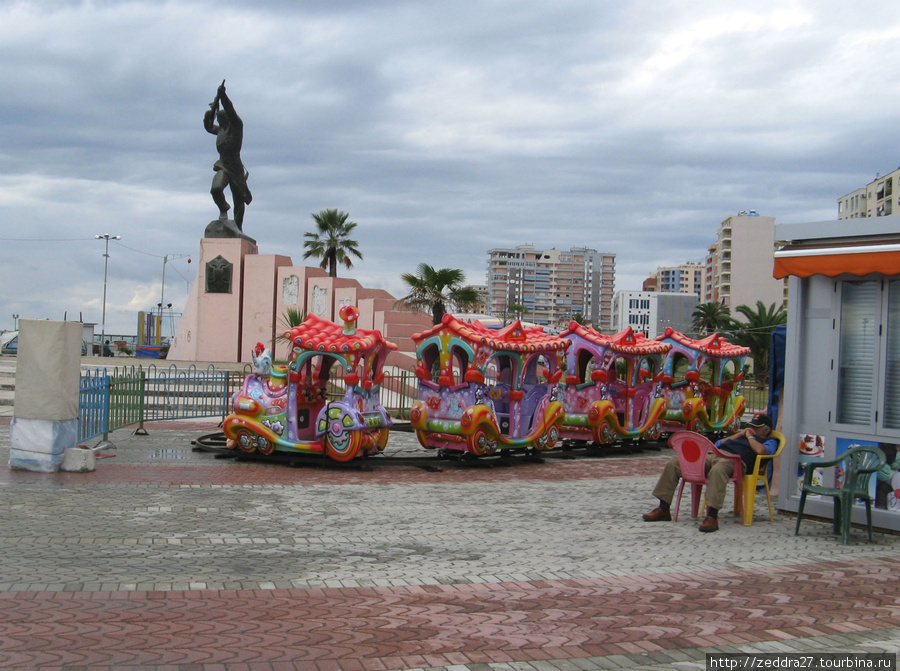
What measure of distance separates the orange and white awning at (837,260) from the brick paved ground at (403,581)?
8.62 ft

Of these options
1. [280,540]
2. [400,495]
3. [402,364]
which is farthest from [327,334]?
[402,364]

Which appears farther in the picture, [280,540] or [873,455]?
[873,455]

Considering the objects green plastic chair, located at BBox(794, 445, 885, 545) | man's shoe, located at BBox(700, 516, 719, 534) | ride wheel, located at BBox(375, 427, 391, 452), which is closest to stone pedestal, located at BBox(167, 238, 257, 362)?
ride wheel, located at BBox(375, 427, 391, 452)

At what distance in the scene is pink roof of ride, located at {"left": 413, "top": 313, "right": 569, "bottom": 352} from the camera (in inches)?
546

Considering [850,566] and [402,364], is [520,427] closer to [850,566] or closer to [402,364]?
[850,566]

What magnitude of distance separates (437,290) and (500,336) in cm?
1389

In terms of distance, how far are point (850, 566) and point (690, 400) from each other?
11311 millimetres

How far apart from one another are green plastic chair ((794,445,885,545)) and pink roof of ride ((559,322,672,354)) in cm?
781

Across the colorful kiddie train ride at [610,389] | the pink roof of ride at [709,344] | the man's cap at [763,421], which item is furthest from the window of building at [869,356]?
the pink roof of ride at [709,344]

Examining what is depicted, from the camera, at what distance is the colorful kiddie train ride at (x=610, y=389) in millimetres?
16344

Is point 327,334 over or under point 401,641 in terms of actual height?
over

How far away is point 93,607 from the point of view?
554 cm

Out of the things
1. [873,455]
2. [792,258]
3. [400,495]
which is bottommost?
[400,495]

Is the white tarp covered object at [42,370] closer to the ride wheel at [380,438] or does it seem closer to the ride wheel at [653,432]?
the ride wheel at [380,438]
